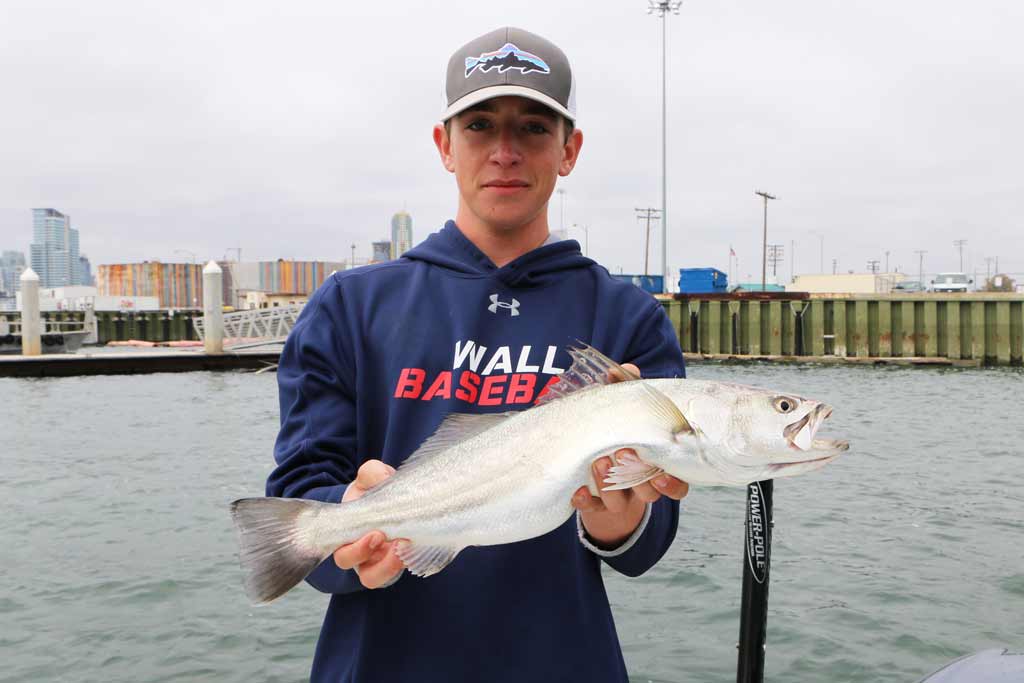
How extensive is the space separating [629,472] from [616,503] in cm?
16

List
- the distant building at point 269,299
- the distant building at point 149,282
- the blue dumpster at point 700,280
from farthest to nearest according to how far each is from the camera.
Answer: the distant building at point 149,282, the distant building at point 269,299, the blue dumpster at point 700,280

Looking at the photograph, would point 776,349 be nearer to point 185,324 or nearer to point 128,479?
point 128,479

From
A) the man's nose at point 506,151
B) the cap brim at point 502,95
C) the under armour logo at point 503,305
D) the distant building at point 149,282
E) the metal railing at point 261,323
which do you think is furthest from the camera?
the distant building at point 149,282

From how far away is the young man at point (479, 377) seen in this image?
9.27ft


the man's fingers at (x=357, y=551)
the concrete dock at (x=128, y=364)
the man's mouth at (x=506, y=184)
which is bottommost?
the concrete dock at (x=128, y=364)

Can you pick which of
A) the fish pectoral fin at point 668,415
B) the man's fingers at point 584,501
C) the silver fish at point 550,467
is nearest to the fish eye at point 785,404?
the silver fish at point 550,467

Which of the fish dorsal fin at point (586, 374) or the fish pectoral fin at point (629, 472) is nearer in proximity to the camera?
the fish pectoral fin at point (629, 472)

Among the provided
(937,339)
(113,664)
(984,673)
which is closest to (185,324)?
(937,339)

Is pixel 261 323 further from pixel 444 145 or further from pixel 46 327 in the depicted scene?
pixel 444 145

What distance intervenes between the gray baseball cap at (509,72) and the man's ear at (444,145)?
17 cm

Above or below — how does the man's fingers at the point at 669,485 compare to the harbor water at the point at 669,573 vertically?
above

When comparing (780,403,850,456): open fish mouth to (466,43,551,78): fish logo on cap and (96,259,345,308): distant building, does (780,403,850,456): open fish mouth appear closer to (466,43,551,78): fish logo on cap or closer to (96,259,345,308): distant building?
(466,43,551,78): fish logo on cap

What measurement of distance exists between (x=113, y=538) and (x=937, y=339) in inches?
1708

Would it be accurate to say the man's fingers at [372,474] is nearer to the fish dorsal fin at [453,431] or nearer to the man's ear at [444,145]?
the fish dorsal fin at [453,431]
